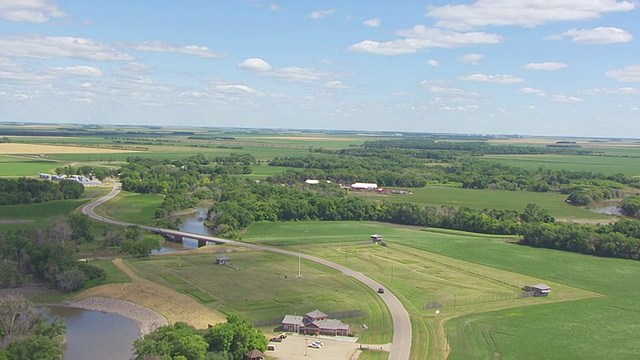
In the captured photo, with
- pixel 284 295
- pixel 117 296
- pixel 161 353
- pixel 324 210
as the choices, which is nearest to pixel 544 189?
pixel 324 210

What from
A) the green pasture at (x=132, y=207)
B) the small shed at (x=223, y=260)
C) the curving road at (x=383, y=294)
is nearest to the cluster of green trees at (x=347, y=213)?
the curving road at (x=383, y=294)

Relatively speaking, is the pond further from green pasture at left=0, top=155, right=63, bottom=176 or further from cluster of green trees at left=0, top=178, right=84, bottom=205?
green pasture at left=0, top=155, right=63, bottom=176

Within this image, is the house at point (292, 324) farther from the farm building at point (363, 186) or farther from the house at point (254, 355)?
the farm building at point (363, 186)

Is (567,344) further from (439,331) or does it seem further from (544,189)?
(544,189)

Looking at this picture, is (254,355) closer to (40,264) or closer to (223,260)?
(223,260)

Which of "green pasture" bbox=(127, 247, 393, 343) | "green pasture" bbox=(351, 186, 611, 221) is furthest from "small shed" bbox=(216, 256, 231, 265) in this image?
"green pasture" bbox=(351, 186, 611, 221)

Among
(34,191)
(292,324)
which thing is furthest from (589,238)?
(34,191)
